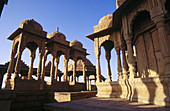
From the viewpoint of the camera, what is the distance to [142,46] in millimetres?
7508

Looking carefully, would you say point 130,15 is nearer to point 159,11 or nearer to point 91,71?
point 159,11

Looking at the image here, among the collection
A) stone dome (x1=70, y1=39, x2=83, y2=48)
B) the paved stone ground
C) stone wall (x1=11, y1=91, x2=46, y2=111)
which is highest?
stone dome (x1=70, y1=39, x2=83, y2=48)

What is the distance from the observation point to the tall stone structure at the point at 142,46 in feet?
15.9

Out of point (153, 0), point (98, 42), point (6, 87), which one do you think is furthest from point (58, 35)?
point (153, 0)

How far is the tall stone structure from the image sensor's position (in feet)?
15.9

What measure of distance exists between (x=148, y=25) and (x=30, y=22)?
12508mm

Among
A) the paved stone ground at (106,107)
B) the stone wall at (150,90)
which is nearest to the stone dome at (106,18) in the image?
the stone wall at (150,90)

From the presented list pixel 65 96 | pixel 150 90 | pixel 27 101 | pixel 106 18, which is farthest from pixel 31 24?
pixel 150 90

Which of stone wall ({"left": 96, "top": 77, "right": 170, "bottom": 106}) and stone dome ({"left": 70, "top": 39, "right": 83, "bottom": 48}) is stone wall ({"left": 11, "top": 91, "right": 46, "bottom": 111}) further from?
stone dome ({"left": 70, "top": 39, "right": 83, "bottom": 48})

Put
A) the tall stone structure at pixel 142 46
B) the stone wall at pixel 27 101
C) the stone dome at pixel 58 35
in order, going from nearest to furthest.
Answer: the tall stone structure at pixel 142 46 → the stone wall at pixel 27 101 → the stone dome at pixel 58 35

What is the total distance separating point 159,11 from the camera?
5.32 metres

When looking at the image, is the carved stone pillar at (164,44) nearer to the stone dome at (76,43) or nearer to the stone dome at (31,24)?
the stone dome at (31,24)

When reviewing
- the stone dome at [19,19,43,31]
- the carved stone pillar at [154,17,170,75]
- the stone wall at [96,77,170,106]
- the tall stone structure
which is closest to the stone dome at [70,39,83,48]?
the stone dome at [19,19,43,31]

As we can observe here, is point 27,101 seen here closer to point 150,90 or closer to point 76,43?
point 150,90
